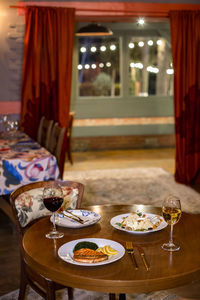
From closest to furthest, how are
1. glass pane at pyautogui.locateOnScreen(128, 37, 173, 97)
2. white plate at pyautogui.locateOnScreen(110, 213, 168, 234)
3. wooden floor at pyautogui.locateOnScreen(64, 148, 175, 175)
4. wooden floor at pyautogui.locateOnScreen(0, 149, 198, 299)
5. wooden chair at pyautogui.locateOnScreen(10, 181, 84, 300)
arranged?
1. white plate at pyautogui.locateOnScreen(110, 213, 168, 234)
2. wooden chair at pyautogui.locateOnScreen(10, 181, 84, 300)
3. wooden floor at pyautogui.locateOnScreen(0, 149, 198, 299)
4. wooden floor at pyautogui.locateOnScreen(64, 148, 175, 175)
5. glass pane at pyautogui.locateOnScreen(128, 37, 173, 97)

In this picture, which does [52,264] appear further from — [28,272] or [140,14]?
[140,14]

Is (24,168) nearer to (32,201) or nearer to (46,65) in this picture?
(32,201)

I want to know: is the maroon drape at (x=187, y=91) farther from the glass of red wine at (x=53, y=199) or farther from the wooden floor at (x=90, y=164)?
the glass of red wine at (x=53, y=199)

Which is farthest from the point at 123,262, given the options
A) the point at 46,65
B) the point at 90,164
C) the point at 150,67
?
the point at 150,67

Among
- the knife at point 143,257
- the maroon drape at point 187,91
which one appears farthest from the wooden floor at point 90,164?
the knife at point 143,257

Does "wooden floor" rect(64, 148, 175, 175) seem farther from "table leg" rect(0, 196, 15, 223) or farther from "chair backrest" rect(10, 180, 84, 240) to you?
"chair backrest" rect(10, 180, 84, 240)

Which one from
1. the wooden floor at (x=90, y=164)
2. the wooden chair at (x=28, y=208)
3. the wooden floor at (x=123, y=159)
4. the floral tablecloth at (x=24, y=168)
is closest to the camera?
the wooden chair at (x=28, y=208)

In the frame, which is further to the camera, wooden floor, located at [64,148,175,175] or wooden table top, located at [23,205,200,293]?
wooden floor, located at [64,148,175,175]

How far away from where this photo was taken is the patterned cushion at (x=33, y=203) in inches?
91.0

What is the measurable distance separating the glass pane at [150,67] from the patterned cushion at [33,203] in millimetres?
6180

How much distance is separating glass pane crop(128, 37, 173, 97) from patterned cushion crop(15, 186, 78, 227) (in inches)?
243

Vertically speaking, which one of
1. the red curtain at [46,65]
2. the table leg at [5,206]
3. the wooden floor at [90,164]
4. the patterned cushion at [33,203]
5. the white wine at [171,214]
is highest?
the red curtain at [46,65]

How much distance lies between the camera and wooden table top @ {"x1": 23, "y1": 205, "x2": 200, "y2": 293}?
1.44 meters

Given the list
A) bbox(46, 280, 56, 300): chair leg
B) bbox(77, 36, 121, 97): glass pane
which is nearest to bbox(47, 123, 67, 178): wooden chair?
bbox(46, 280, 56, 300): chair leg
